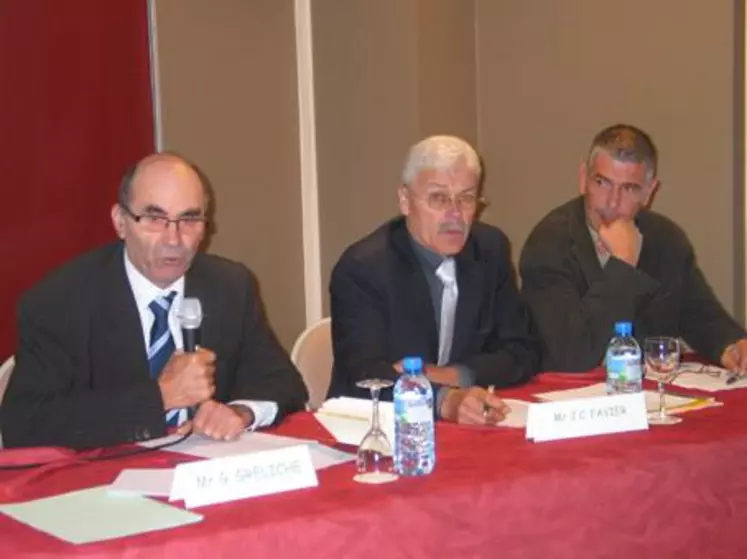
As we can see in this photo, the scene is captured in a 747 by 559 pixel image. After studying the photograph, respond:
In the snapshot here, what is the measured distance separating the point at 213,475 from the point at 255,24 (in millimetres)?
3085

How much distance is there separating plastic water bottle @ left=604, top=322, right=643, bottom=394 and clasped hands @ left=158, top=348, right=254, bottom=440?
933 millimetres

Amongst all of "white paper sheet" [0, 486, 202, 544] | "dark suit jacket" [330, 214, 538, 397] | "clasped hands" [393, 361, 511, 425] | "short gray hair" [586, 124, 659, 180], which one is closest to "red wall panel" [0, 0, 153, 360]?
"dark suit jacket" [330, 214, 538, 397]

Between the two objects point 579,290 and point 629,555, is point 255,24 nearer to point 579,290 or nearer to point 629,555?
point 579,290

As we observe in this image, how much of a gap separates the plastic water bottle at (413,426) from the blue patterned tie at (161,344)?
0.74 metres

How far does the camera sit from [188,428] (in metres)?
2.42

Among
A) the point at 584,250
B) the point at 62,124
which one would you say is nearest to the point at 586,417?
the point at 584,250

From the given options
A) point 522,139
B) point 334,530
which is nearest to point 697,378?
point 334,530

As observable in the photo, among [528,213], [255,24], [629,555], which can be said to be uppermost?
[255,24]

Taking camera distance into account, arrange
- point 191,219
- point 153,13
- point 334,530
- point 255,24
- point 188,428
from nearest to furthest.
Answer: point 334,530 < point 188,428 < point 191,219 < point 153,13 < point 255,24

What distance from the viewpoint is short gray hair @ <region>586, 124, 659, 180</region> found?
3473mm

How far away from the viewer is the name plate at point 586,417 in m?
2.30

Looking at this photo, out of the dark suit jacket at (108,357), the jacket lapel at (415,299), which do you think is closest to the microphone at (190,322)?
the dark suit jacket at (108,357)

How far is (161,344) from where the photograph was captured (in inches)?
104

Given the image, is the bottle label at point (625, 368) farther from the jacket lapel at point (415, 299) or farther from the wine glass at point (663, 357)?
the jacket lapel at point (415, 299)
